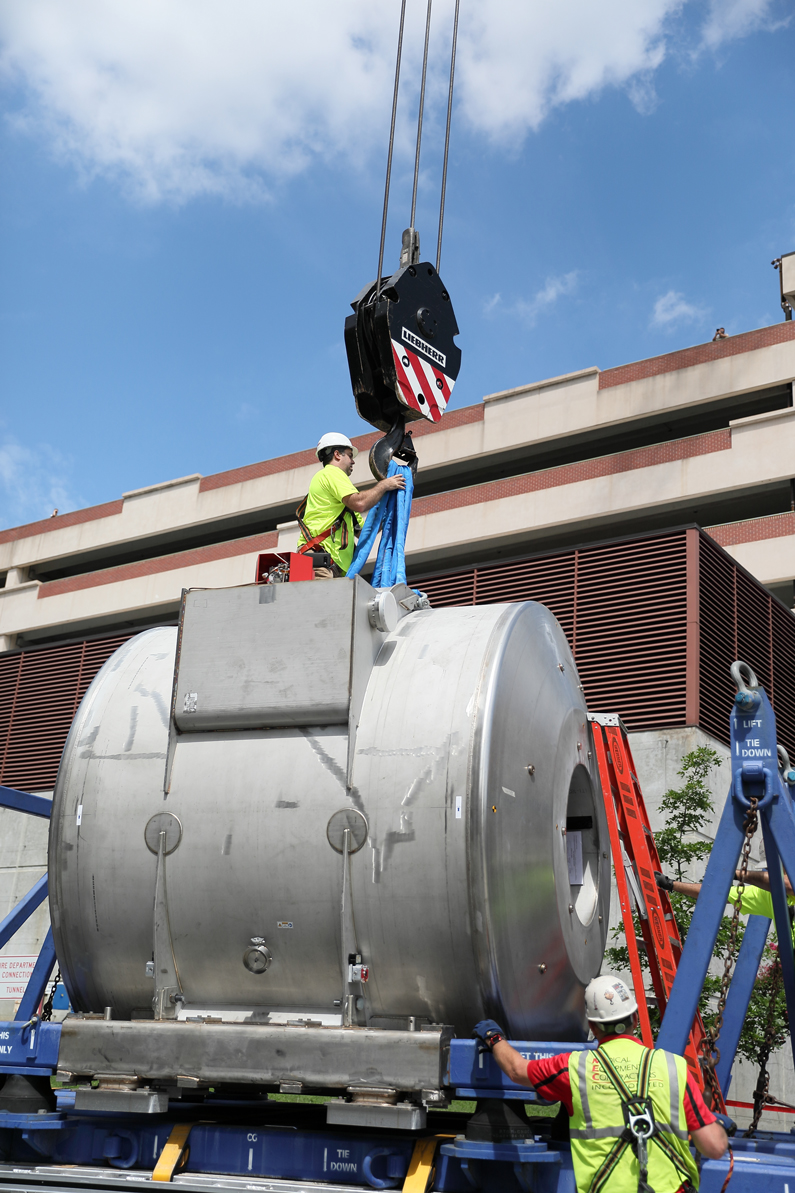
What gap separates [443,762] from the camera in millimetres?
5145

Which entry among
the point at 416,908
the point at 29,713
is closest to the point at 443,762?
the point at 416,908

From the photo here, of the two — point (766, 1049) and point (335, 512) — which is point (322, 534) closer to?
point (335, 512)

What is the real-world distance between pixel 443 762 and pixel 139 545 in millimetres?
42816

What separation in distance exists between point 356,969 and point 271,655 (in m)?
1.56

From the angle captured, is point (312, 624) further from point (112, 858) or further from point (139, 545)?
point (139, 545)

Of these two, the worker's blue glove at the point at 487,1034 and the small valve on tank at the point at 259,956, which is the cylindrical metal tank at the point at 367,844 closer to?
the small valve on tank at the point at 259,956

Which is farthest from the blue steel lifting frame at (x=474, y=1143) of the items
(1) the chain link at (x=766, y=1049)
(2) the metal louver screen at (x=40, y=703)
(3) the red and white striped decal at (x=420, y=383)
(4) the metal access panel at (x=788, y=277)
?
(4) the metal access panel at (x=788, y=277)

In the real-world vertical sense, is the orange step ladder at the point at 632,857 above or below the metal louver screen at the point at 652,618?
below

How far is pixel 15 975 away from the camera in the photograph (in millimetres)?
18141

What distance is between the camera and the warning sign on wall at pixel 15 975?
16109 mm

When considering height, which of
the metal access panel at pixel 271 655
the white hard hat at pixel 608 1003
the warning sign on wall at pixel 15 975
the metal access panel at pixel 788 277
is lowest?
the warning sign on wall at pixel 15 975

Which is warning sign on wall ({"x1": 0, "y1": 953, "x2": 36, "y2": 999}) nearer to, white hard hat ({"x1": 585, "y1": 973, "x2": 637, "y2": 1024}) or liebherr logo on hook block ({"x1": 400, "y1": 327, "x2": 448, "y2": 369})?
liebherr logo on hook block ({"x1": 400, "y1": 327, "x2": 448, "y2": 369})

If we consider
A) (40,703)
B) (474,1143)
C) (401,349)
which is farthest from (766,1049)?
(40,703)

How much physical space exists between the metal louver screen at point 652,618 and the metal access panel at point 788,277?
678 inches
